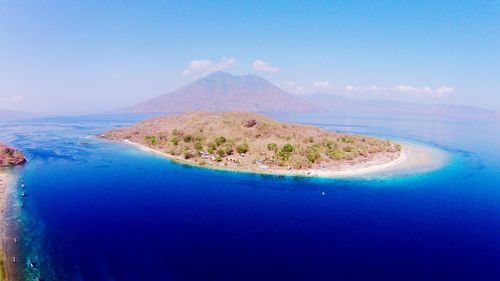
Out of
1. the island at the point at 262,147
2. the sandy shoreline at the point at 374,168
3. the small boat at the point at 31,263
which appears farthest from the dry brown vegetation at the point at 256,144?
the small boat at the point at 31,263

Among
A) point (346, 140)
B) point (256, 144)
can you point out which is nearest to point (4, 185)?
point (256, 144)

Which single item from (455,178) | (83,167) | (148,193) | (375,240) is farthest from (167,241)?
(455,178)

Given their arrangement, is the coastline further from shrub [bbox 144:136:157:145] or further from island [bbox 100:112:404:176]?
shrub [bbox 144:136:157:145]

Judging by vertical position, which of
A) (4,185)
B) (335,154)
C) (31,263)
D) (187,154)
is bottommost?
(31,263)

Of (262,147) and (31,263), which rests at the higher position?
(262,147)

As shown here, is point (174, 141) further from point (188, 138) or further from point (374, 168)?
point (374, 168)

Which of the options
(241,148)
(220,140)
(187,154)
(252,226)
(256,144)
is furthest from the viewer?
(220,140)
